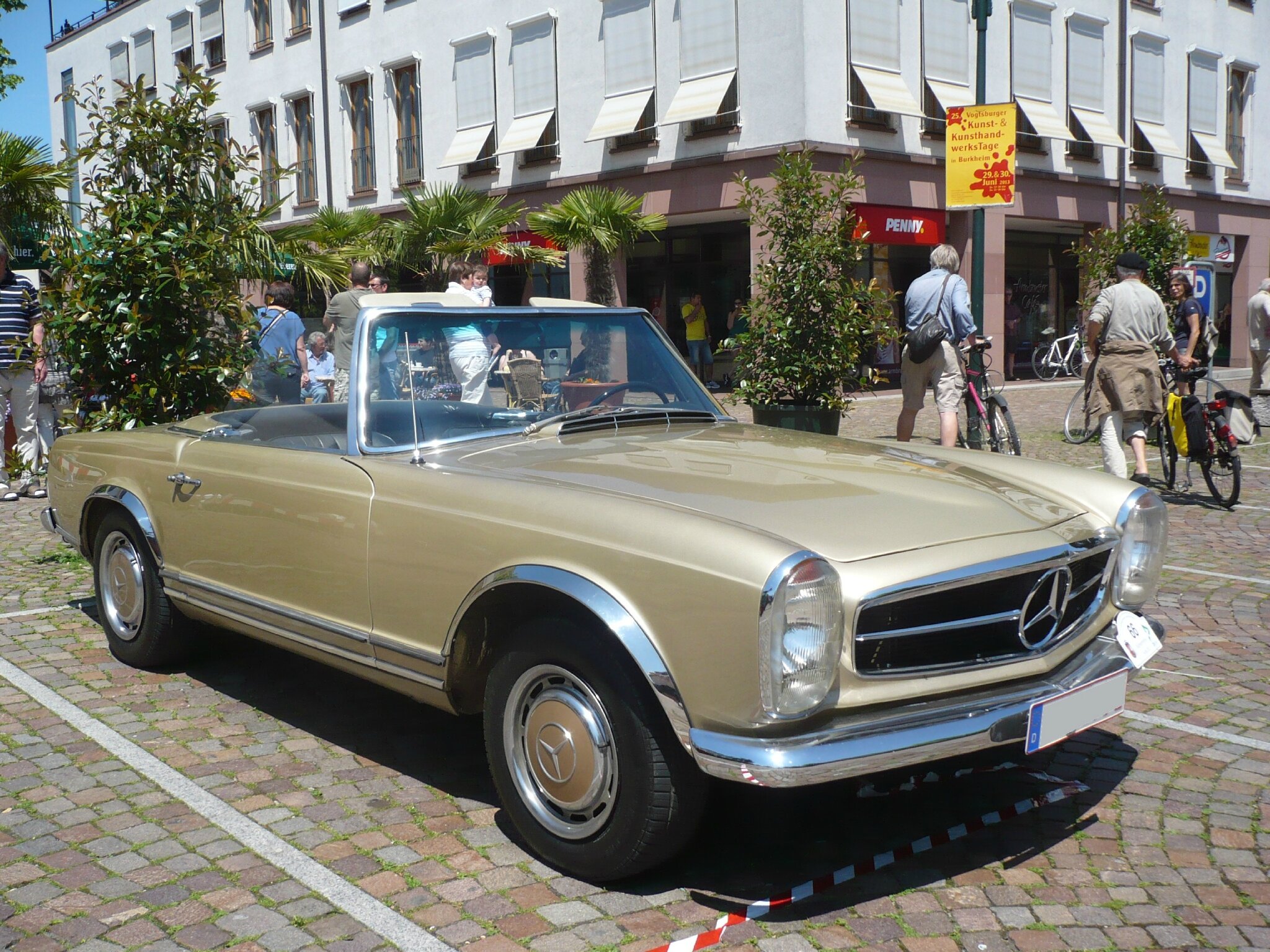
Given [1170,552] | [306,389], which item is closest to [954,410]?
[1170,552]

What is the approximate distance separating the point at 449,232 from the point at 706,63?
5036 millimetres

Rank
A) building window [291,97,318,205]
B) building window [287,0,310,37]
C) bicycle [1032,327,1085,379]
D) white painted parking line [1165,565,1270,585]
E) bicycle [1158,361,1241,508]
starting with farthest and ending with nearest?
building window [291,97,318,205], building window [287,0,310,37], bicycle [1032,327,1085,379], bicycle [1158,361,1241,508], white painted parking line [1165,565,1270,585]

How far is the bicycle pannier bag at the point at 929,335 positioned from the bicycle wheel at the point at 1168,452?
1830mm

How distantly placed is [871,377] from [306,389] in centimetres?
500

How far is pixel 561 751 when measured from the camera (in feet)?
10.5

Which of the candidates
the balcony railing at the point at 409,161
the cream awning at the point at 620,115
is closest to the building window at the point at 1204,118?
the cream awning at the point at 620,115

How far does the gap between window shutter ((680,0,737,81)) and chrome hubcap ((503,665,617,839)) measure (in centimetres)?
1815

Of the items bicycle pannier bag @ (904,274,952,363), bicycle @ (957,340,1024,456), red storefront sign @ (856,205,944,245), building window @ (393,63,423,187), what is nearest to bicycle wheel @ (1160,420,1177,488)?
bicycle @ (957,340,1024,456)

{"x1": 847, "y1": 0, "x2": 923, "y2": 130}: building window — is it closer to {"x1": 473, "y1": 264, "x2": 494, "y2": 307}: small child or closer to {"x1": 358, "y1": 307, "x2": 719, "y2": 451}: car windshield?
{"x1": 473, "y1": 264, "x2": 494, "y2": 307}: small child

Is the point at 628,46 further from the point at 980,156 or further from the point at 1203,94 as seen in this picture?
the point at 1203,94

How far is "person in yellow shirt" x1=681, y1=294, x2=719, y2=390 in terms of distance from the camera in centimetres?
2264

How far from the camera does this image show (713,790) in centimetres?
338

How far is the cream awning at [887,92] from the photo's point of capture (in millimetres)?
19703

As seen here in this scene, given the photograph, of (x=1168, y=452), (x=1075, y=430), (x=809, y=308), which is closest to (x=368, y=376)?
(x=809, y=308)
